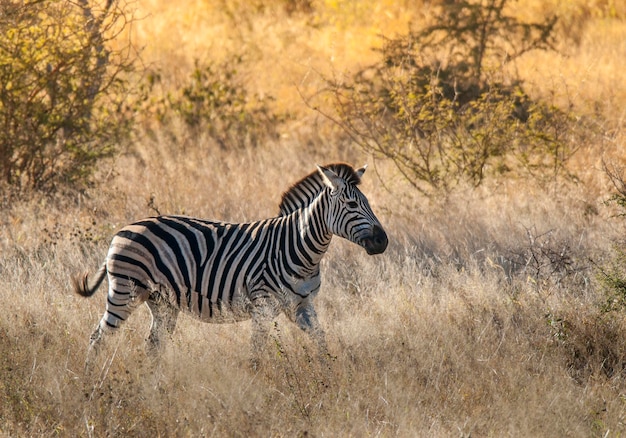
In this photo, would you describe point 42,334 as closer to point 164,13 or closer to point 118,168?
point 118,168

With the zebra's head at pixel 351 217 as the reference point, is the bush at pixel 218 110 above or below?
above

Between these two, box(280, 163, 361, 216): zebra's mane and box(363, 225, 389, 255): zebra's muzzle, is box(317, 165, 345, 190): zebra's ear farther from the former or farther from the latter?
box(363, 225, 389, 255): zebra's muzzle

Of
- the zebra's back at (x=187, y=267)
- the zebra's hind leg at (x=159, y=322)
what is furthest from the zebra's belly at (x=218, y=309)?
the zebra's hind leg at (x=159, y=322)

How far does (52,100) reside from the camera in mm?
10727

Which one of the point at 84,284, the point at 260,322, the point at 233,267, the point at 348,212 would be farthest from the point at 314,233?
the point at 84,284

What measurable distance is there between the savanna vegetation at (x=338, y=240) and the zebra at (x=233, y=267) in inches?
9.7

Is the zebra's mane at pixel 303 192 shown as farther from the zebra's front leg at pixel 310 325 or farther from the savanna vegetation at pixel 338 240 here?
the savanna vegetation at pixel 338 240

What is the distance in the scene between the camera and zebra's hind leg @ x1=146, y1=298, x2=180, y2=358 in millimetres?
5988

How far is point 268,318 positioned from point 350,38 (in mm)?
12789

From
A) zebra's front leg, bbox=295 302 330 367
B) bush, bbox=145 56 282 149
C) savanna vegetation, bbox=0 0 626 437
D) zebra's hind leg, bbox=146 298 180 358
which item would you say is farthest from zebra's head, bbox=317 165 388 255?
bush, bbox=145 56 282 149

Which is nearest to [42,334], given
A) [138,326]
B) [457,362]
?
[138,326]

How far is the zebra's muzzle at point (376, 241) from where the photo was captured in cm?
584

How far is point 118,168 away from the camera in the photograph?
12.2 meters

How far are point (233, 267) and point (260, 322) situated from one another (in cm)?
50
